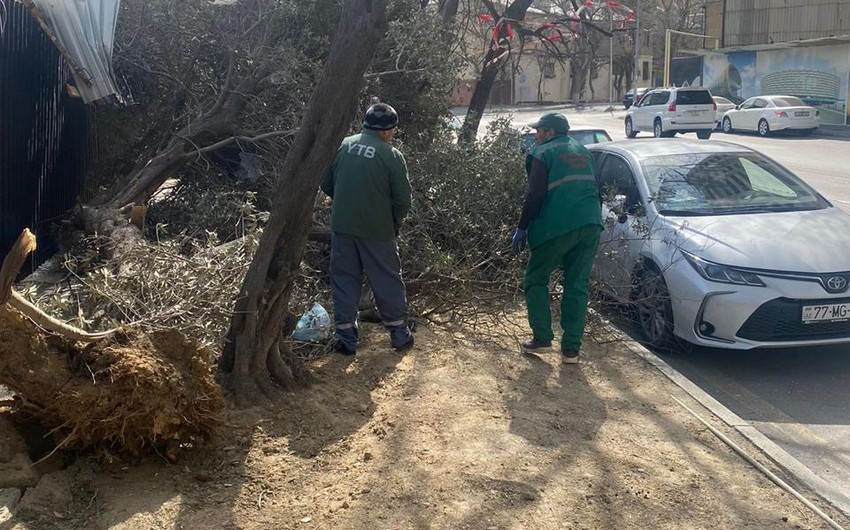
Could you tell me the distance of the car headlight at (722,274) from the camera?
19.8 ft

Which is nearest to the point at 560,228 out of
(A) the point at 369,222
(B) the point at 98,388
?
(A) the point at 369,222

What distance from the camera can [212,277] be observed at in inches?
192

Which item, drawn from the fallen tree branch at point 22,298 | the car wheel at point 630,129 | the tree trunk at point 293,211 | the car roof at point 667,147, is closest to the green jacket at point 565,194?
the tree trunk at point 293,211

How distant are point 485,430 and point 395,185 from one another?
71.8 inches

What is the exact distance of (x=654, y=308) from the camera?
6625 mm

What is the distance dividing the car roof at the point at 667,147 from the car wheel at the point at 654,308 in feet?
4.92

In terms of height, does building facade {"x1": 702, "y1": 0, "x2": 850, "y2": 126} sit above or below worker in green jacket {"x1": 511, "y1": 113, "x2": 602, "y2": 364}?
above

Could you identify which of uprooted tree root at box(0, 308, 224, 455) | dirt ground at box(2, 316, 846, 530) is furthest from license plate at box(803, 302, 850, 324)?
uprooted tree root at box(0, 308, 224, 455)

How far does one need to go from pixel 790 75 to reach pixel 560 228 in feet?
113

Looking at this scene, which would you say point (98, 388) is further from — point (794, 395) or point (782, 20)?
point (782, 20)

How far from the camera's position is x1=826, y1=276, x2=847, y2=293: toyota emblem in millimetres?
5969

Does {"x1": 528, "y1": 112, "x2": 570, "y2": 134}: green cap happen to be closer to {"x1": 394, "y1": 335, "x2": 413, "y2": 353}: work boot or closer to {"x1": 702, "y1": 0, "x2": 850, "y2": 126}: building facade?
{"x1": 394, "y1": 335, "x2": 413, "y2": 353}: work boot

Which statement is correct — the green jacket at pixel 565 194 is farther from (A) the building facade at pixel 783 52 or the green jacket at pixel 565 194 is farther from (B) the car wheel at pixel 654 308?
(A) the building facade at pixel 783 52

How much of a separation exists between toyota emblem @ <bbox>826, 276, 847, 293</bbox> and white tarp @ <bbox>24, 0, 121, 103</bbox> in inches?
236
